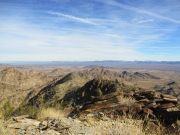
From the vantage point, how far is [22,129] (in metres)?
9.19

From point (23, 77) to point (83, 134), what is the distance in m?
153

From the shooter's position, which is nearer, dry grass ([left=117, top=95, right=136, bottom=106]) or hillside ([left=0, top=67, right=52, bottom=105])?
Result: dry grass ([left=117, top=95, right=136, bottom=106])

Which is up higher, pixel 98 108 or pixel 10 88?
pixel 98 108

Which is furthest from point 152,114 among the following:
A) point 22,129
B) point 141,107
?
point 22,129

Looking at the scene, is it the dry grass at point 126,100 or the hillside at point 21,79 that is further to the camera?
the hillside at point 21,79

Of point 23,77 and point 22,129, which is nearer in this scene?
point 22,129

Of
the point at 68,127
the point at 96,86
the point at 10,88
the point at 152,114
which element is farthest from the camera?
the point at 10,88

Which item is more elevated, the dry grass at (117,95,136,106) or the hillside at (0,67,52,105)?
the dry grass at (117,95,136,106)

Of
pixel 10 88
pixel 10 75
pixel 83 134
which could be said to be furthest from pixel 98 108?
pixel 10 75

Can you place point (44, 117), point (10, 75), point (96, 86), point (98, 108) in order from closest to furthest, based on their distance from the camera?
1. point (44, 117)
2. point (98, 108)
3. point (96, 86)
4. point (10, 75)

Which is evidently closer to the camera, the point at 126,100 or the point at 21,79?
the point at 126,100

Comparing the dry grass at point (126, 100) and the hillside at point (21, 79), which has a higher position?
the dry grass at point (126, 100)

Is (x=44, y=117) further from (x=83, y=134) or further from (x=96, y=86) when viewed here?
(x=96, y=86)

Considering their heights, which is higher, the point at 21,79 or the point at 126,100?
the point at 126,100
